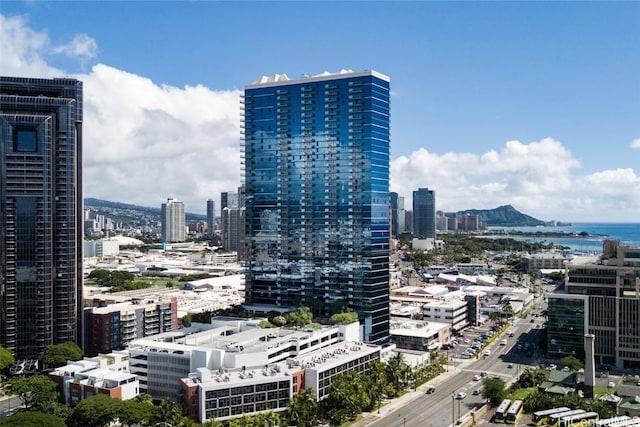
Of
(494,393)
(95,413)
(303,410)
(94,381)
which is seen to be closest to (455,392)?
(494,393)

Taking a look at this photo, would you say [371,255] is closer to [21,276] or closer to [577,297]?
[577,297]

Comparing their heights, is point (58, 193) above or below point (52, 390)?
above

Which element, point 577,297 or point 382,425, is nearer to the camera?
point 382,425

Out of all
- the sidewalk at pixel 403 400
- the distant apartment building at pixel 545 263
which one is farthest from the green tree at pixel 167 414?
the distant apartment building at pixel 545 263

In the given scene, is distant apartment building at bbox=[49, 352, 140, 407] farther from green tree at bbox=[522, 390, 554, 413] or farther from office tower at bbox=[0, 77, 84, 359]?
green tree at bbox=[522, 390, 554, 413]

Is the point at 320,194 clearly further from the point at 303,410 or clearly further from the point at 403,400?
the point at 303,410

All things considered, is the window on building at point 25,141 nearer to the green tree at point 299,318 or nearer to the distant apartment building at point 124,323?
the distant apartment building at point 124,323

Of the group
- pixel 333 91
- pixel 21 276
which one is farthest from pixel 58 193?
pixel 333 91
